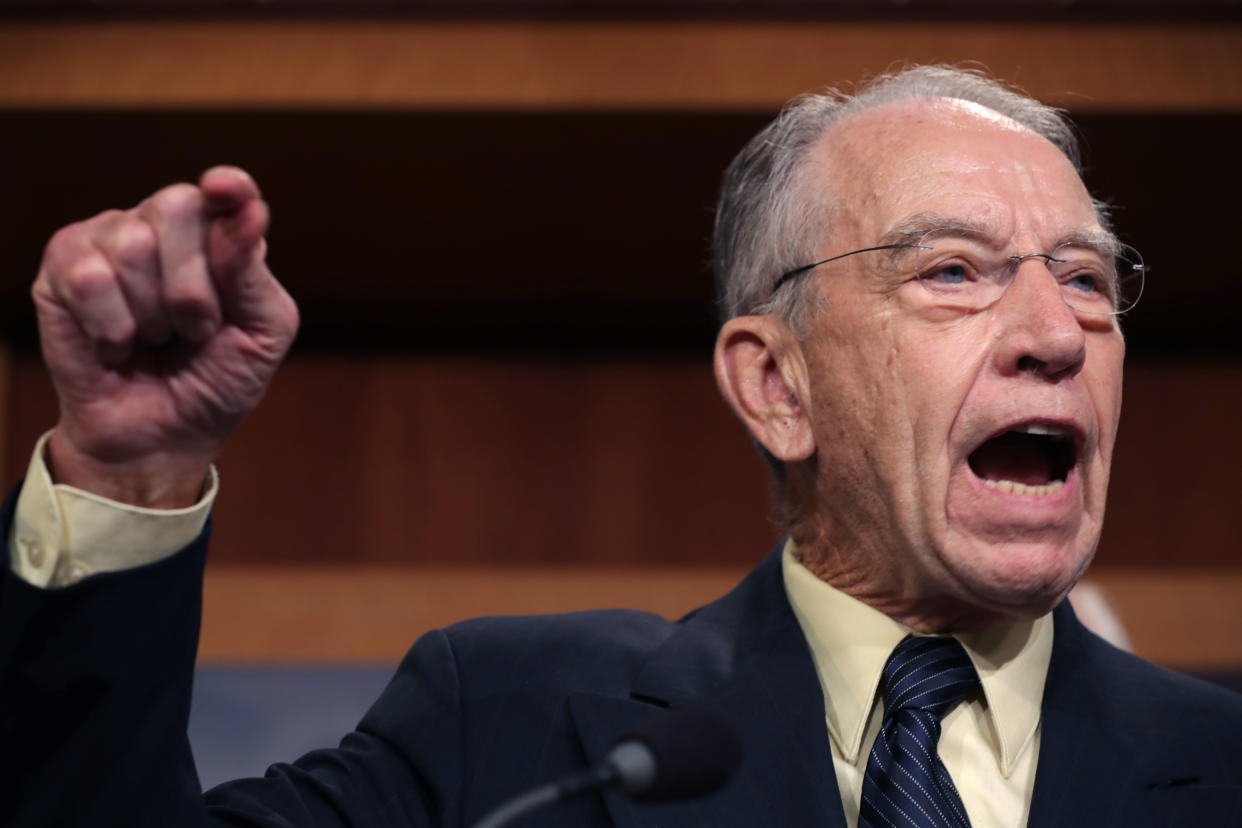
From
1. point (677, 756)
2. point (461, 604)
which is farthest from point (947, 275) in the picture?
point (461, 604)

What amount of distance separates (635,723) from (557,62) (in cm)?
124

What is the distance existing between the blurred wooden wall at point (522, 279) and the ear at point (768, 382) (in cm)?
71

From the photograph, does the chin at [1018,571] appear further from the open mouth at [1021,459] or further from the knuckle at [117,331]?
the knuckle at [117,331]

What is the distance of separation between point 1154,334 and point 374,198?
171 cm

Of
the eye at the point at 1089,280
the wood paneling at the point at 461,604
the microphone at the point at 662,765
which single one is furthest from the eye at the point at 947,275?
the wood paneling at the point at 461,604

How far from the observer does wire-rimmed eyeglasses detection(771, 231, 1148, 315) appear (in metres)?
1.28

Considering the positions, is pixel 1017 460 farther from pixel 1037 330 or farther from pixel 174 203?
pixel 174 203

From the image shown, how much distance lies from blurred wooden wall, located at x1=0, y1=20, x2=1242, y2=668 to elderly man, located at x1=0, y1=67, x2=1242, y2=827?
715mm

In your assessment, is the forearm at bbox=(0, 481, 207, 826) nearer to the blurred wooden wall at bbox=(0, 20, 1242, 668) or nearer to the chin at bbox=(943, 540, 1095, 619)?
the chin at bbox=(943, 540, 1095, 619)

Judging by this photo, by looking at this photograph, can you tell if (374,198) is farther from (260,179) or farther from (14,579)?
(14,579)

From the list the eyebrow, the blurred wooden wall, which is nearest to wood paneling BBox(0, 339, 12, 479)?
the blurred wooden wall

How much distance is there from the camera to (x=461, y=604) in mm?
2410

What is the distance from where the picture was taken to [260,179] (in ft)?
7.55

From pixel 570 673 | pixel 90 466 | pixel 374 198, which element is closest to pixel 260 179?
→ pixel 374 198
